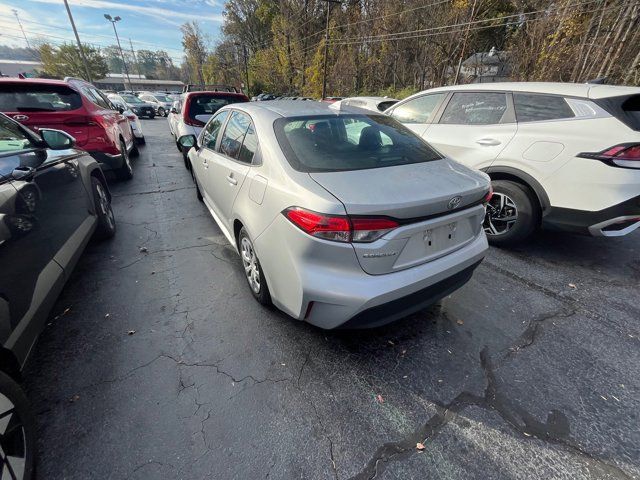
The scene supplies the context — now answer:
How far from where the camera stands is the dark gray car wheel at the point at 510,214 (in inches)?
136

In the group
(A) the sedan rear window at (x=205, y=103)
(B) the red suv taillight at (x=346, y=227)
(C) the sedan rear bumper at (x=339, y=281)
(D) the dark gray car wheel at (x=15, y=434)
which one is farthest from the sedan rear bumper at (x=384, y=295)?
(A) the sedan rear window at (x=205, y=103)

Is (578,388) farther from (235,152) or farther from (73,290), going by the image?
(73,290)

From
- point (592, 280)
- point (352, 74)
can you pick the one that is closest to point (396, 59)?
point (352, 74)

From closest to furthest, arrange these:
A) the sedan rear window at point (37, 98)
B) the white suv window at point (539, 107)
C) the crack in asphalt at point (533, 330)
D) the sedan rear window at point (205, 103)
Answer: the crack in asphalt at point (533, 330), the white suv window at point (539, 107), the sedan rear window at point (37, 98), the sedan rear window at point (205, 103)

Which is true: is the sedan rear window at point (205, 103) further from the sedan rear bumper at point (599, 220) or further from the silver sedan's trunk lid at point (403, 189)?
the sedan rear bumper at point (599, 220)

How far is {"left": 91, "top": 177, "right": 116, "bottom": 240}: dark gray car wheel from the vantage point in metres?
3.54

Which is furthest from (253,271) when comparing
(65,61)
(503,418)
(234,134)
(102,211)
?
(65,61)

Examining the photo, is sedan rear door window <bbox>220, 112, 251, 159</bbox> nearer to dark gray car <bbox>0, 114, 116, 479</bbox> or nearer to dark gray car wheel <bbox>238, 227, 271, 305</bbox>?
dark gray car wheel <bbox>238, 227, 271, 305</bbox>

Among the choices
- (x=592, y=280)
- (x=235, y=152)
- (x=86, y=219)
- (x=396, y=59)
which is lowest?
(x=592, y=280)

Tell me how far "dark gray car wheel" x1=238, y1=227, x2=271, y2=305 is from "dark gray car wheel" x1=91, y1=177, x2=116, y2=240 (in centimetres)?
196

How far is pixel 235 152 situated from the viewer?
9.32 feet

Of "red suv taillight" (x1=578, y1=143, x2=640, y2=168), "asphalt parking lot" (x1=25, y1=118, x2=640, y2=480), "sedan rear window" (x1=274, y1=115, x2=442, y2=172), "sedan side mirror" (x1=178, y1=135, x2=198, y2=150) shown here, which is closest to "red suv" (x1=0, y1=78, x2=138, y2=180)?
"sedan side mirror" (x1=178, y1=135, x2=198, y2=150)

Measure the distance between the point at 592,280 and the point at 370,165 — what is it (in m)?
2.81

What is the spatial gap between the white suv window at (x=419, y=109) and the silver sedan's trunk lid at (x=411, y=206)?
2.69 m
